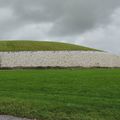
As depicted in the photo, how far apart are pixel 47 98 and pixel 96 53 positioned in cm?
4533

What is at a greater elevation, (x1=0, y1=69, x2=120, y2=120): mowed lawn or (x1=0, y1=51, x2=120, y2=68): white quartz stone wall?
(x1=0, y1=51, x2=120, y2=68): white quartz stone wall

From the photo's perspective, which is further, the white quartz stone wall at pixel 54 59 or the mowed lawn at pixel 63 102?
the white quartz stone wall at pixel 54 59

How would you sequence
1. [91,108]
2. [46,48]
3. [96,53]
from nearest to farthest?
[91,108], [96,53], [46,48]

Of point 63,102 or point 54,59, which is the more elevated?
point 54,59

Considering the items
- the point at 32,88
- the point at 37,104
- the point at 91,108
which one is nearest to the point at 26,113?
the point at 37,104

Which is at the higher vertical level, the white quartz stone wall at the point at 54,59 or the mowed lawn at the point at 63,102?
the white quartz stone wall at the point at 54,59

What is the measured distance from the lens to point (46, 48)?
69.1m

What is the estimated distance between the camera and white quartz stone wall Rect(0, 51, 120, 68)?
59062mm

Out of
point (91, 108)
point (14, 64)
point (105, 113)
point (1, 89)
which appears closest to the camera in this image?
point (105, 113)

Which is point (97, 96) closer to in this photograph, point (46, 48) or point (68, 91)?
point (68, 91)

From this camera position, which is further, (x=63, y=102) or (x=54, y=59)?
(x=54, y=59)

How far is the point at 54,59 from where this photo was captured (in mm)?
60406

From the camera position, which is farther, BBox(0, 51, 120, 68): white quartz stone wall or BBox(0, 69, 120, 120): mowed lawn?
BBox(0, 51, 120, 68): white quartz stone wall

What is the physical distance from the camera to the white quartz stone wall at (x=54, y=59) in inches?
2325
